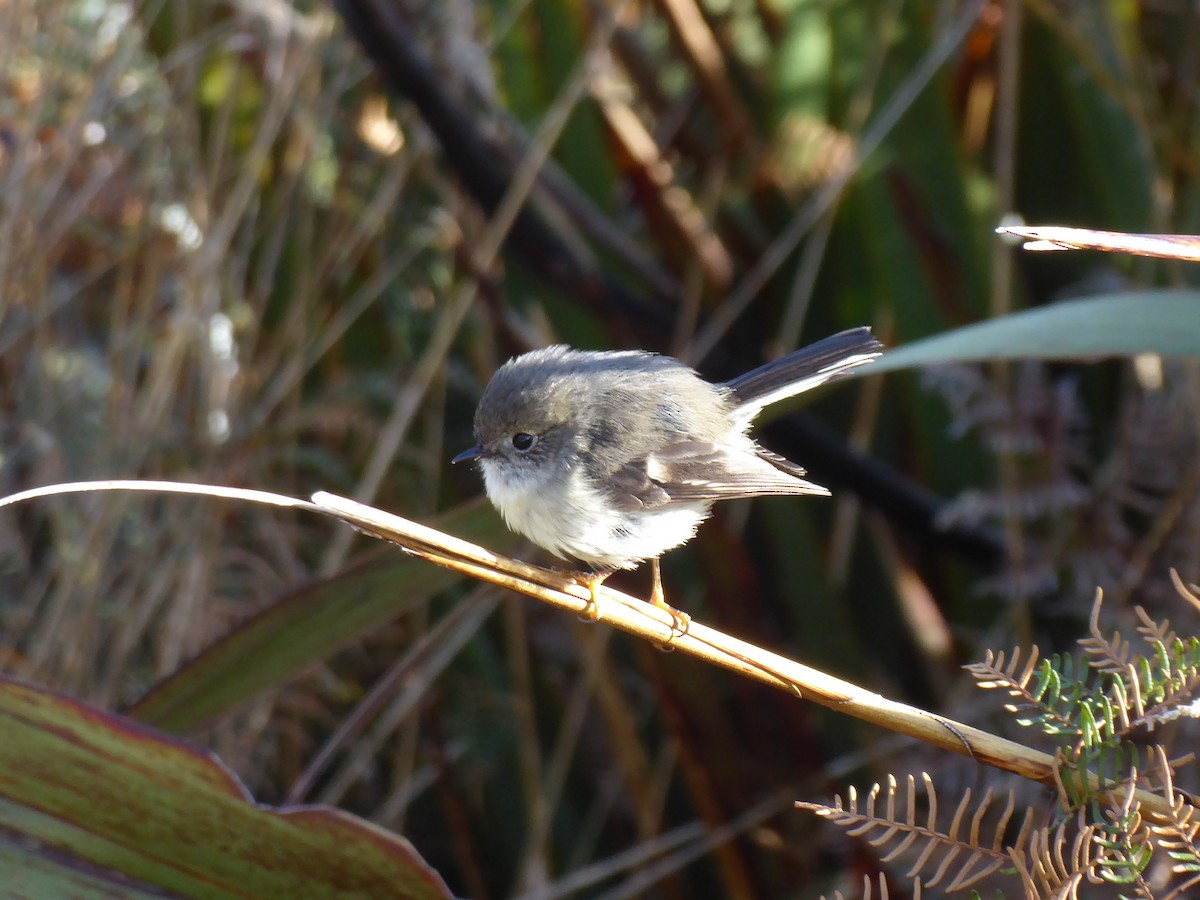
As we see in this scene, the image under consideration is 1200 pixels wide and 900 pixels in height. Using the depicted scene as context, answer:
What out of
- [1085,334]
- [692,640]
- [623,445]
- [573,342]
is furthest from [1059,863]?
[573,342]

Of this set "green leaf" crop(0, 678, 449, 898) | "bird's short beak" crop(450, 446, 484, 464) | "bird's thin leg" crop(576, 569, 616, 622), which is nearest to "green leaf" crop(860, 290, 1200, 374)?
"bird's thin leg" crop(576, 569, 616, 622)

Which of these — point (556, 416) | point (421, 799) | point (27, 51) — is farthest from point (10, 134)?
point (421, 799)

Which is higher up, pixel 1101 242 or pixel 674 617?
pixel 1101 242

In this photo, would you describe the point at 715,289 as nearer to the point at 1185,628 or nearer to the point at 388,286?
the point at 388,286

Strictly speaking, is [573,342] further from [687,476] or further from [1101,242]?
[1101,242]

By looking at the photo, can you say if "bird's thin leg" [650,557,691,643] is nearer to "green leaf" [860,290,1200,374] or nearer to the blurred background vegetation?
"green leaf" [860,290,1200,374]

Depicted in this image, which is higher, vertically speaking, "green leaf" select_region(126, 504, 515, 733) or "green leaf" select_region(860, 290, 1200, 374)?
"green leaf" select_region(860, 290, 1200, 374)
